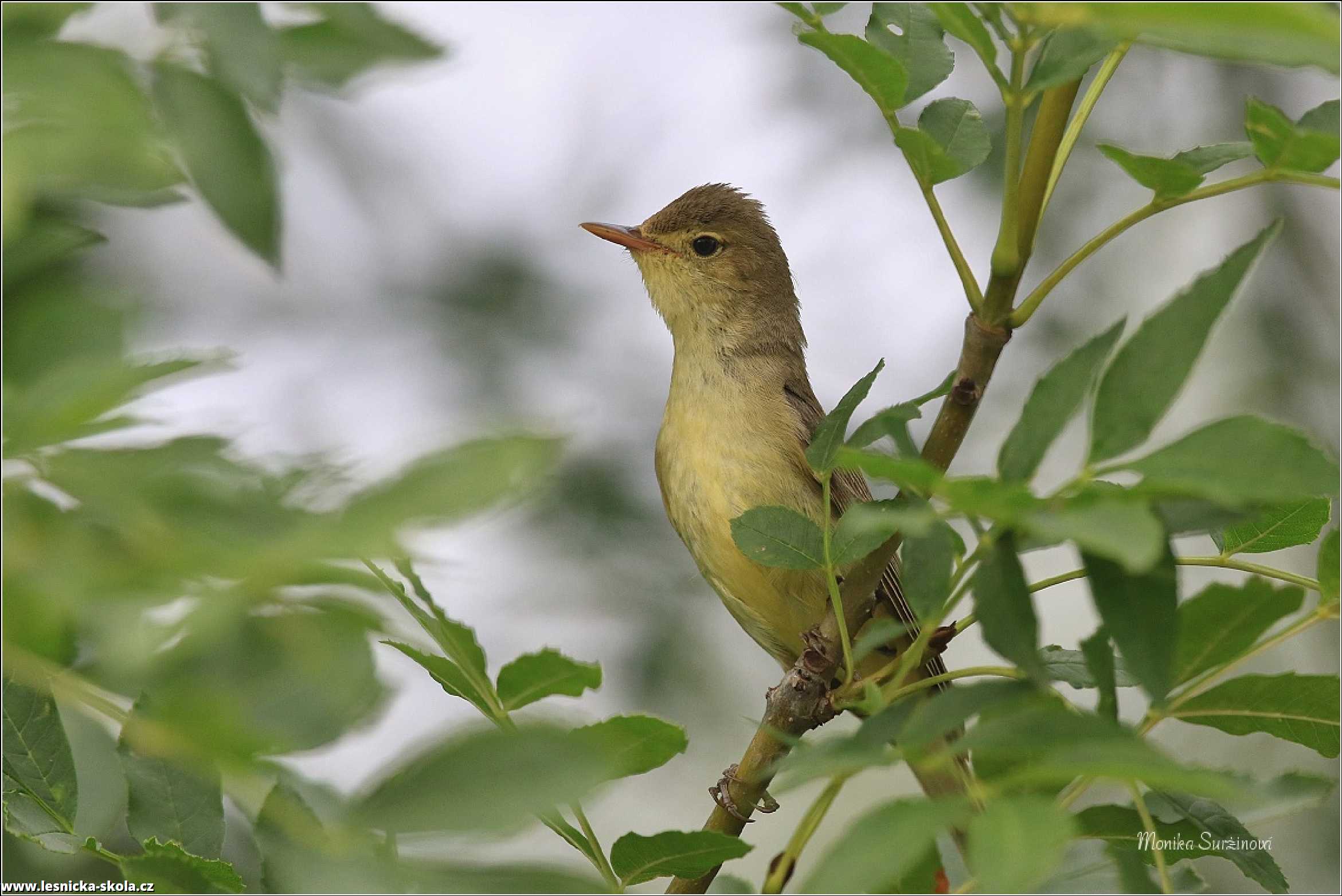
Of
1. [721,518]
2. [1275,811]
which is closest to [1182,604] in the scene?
[1275,811]

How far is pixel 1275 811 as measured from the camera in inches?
65.2

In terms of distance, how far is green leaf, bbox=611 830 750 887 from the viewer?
5.31 feet

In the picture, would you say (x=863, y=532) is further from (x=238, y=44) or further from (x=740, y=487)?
(x=740, y=487)

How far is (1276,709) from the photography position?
156 centimetres

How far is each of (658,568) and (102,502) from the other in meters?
4.02

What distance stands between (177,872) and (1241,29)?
52.8 inches

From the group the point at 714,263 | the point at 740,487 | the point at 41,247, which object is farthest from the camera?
the point at 714,263

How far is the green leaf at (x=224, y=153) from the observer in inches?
43.9

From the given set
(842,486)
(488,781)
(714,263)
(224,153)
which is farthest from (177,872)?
(714,263)

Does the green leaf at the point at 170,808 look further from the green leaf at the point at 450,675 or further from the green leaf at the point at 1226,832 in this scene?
the green leaf at the point at 1226,832

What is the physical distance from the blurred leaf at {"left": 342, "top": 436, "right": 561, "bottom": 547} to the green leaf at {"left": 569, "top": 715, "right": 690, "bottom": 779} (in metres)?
0.71

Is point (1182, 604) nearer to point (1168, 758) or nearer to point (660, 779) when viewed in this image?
point (1168, 758)

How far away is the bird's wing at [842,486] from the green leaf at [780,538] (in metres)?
1.29

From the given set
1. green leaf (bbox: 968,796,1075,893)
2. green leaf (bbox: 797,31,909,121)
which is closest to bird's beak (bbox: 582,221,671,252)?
green leaf (bbox: 797,31,909,121)
